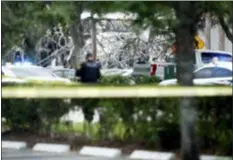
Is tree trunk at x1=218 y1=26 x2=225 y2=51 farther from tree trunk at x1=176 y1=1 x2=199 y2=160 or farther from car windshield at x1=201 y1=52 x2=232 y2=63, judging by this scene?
tree trunk at x1=176 y1=1 x2=199 y2=160

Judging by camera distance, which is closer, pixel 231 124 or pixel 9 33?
pixel 9 33

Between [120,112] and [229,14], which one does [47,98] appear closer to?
[120,112]

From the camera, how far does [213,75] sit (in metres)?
3.48

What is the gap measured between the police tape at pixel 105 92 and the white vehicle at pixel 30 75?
50 millimetres

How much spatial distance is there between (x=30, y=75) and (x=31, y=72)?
2 centimetres

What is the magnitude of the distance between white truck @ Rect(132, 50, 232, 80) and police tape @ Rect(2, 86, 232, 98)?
9cm

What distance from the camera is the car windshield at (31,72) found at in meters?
3.39

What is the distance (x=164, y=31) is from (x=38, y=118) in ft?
3.17

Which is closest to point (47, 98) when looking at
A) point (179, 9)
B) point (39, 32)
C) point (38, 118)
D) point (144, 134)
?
point (38, 118)

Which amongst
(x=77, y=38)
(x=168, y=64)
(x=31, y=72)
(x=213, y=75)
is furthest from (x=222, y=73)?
(x=31, y=72)

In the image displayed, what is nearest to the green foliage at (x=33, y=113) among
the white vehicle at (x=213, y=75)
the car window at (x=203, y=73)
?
the white vehicle at (x=213, y=75)

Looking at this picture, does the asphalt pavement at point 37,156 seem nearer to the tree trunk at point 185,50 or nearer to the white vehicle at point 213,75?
the tree trunk at point 185,50

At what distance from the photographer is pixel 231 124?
3.57 meters

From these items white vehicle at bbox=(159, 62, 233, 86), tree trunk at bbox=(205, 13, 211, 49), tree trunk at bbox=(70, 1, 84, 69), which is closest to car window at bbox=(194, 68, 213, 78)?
white vehicle at bbox=(159, 62, 233, 86)
